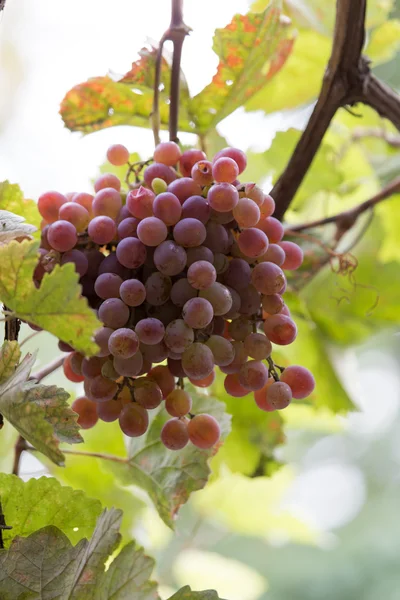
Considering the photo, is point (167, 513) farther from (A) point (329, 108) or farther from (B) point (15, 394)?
(A) point (329, 108)

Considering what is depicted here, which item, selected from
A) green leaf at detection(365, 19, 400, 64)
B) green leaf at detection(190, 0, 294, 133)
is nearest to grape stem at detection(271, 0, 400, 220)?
green leaf at detection(190, 0, 294, 133)

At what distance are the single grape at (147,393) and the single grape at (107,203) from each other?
0.11 meters

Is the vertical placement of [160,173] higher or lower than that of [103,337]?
higher

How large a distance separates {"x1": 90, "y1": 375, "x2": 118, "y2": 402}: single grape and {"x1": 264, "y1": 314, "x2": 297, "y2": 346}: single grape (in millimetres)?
100

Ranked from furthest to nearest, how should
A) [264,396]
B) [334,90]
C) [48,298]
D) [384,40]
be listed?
1. [384,40]
2. [334,90]
3. [264,396]
4. [48,298]

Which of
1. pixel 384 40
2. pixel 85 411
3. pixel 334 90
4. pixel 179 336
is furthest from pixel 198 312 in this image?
pixel 384 40

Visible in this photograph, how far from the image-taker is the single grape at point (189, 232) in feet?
1.14

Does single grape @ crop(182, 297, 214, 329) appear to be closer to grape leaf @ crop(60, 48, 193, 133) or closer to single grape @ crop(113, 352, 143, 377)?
single grape @ crop(113, 352, 143, 377)

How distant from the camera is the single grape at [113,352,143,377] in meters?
0.35

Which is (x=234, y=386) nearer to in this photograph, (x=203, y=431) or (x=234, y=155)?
(x=203, y=431)

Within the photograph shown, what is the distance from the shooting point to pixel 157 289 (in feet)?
1.16

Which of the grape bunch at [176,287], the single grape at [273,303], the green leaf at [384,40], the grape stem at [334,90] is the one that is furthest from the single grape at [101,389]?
the green leaf at [384,40]

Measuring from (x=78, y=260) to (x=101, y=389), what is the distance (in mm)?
76

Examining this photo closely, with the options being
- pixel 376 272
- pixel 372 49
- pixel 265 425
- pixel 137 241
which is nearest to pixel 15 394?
pixel 137 241
